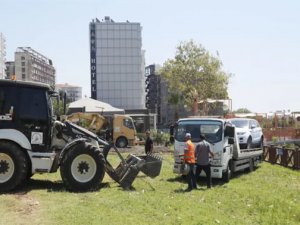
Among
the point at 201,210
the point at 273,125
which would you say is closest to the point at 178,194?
the point at 201,210

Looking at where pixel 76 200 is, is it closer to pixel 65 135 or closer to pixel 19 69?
pixel 65 135

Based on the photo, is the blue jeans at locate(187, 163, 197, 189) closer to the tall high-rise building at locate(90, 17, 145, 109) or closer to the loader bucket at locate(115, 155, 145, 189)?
the loader bucket at locate(115, 155, 145, 189)

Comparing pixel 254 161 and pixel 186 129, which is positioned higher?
pixel 186 129

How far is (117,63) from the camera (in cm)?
10288

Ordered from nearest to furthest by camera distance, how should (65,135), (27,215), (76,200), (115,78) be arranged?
(27,215)
(76,200)
(65,135)
(115,78)

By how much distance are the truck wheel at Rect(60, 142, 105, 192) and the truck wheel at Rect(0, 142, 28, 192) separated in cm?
112

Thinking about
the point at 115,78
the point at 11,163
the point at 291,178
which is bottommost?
the point at 291,178

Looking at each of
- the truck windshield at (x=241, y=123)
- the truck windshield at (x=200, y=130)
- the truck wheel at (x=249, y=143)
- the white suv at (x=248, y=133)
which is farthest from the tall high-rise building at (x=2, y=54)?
the truck windshield at (x=200, y=130)

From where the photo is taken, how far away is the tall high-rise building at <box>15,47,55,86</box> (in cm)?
12656

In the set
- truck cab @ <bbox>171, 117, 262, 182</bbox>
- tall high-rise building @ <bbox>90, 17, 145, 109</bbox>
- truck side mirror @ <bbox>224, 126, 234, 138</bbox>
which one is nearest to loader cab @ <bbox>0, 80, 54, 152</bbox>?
truck cab @ <bbox>171, 117, 262, 182</bbox>

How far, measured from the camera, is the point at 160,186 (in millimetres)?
15680

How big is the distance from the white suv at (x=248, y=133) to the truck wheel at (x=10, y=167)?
12.1m

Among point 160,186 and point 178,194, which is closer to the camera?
point 178,194

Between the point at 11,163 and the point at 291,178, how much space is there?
38.1ft
